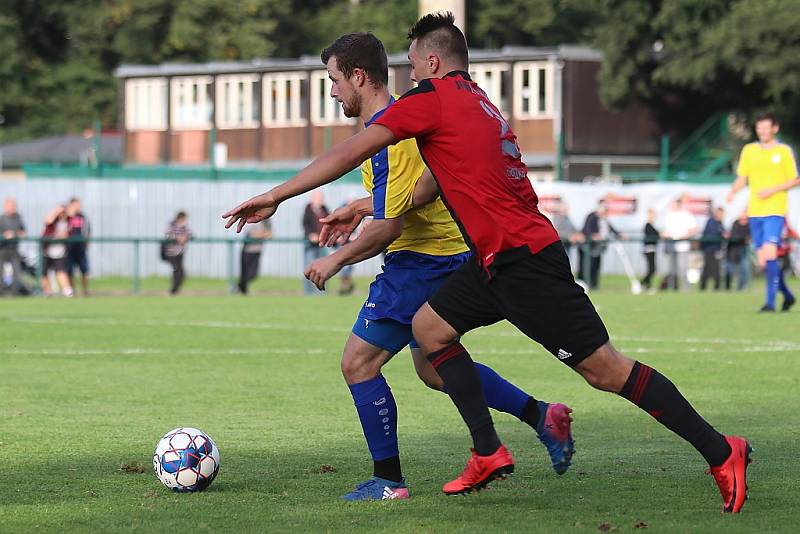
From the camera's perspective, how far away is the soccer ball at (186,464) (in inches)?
272

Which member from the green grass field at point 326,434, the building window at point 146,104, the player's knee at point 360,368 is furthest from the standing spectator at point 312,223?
the building window at point 146,104

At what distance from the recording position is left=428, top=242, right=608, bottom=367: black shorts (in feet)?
20.5

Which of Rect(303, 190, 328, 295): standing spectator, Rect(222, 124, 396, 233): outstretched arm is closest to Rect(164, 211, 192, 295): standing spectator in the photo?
Rect(303, 190, 328, 295): standing spectator

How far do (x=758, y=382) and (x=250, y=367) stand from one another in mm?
4409

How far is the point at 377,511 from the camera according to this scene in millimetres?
6395

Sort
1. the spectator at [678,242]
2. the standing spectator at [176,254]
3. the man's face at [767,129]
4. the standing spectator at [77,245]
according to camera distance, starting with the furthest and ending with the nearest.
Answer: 1. the spectator at [678,242]
2. the standing spectator at [176,254]
3. the standing spectator at [77,245]
4. the man's face at [767,129]

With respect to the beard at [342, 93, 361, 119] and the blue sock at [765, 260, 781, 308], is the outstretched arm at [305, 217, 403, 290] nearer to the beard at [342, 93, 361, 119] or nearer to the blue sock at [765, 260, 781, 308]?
the beard at [342, 93, 361, 119]

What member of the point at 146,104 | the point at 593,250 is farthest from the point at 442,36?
the point at 146,104

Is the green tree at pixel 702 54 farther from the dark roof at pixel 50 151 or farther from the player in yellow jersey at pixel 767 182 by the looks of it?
the player in yellow jersey at pixel 767 182

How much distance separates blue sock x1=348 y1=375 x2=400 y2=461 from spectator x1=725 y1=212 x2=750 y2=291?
23636 millimetres

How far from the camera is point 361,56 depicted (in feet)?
22.6

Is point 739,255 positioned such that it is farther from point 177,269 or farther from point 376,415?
point 376,415

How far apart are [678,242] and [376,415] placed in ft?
78.8

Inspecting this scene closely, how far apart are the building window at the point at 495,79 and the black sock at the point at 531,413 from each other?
44.3 meters
